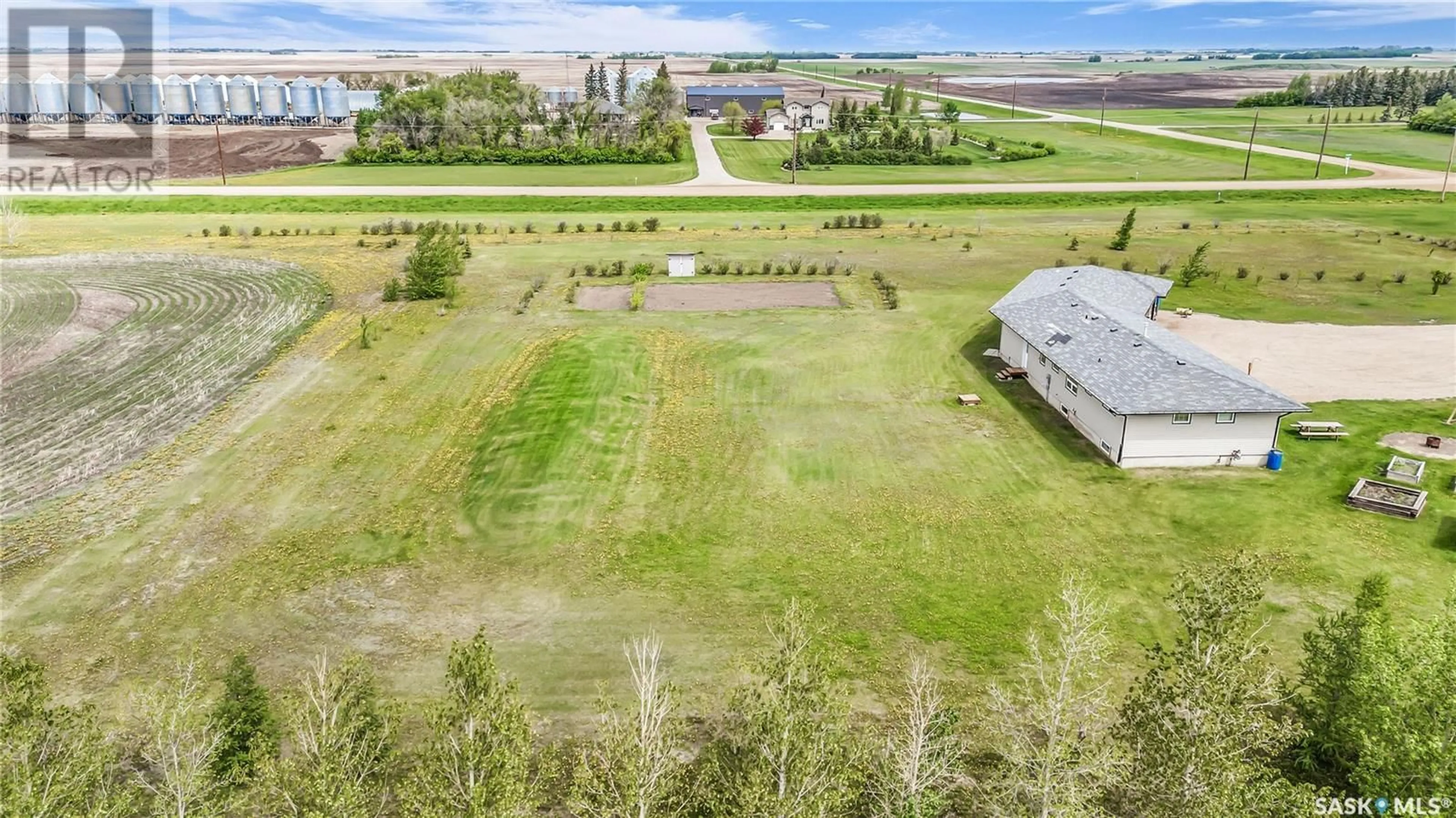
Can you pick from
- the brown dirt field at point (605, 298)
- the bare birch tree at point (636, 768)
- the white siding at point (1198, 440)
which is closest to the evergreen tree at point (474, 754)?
the bare birch tree at point (636, 768)

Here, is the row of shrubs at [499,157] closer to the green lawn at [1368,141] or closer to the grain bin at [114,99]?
the grain bin at [114,99]

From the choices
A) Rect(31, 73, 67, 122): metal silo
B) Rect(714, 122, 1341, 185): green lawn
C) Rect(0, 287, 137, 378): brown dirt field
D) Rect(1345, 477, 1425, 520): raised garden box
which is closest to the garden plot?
Rect(0, 287, 137, 378): brown dirt field

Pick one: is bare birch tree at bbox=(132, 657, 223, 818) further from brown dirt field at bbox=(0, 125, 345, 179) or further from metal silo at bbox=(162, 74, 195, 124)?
metal silo at bbox=(162, 74, 195, 124)

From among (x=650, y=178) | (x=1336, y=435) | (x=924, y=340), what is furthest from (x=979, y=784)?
(x=650, y=178)

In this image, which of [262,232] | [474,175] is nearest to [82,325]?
[262,232]

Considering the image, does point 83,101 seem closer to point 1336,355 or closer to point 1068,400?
point 1068,400

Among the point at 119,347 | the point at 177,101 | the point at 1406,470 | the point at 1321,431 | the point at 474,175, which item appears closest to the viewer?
the point at 1406,470

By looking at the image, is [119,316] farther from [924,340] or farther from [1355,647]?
[1355,647]
